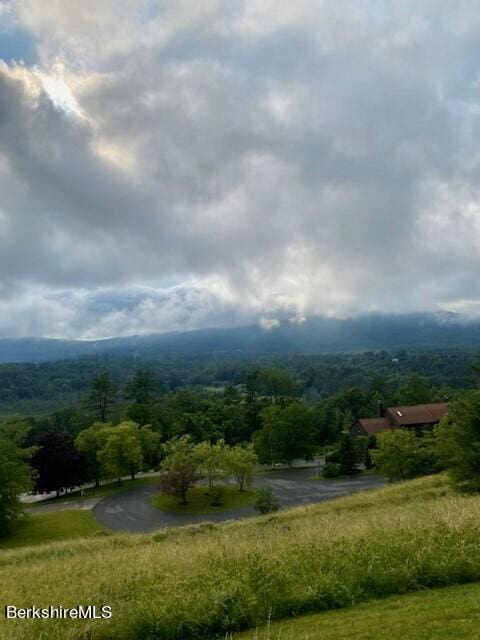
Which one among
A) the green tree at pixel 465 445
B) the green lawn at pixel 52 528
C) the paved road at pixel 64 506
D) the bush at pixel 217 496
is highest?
the green tree at pixel 465 445

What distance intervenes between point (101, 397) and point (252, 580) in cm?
6471

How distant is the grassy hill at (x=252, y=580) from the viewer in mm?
6289

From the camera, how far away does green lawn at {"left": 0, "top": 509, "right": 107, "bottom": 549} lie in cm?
2938

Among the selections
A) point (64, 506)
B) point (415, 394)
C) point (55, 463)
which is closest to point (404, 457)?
point (64, 506)

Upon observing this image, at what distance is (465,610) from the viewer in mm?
5680

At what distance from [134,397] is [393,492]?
216ft

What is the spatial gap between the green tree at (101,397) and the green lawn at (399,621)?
64.6m

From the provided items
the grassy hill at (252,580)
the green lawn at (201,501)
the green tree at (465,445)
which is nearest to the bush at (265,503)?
the green lawn at (201,501)

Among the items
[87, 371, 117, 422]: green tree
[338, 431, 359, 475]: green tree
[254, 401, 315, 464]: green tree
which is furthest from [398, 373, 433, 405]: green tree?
[87, 371, 117, 422]: green tree

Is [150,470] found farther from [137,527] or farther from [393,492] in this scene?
[393,492]

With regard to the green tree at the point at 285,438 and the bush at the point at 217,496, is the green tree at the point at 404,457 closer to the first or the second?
the bush at the point at 217,496

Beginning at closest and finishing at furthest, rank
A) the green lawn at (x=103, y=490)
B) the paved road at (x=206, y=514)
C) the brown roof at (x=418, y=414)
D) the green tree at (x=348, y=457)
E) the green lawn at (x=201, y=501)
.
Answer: the paved road at (x=206, y=514)
the green lawn at (x=201, y=501)
the green lawn at (x=103, y=490)
the green tree at (x=348, y=457)
the brown roof at (x=418, y=414)

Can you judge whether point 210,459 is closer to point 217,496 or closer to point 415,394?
point 217,496

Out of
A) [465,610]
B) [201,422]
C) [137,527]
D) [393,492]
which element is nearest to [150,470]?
[201,422]
